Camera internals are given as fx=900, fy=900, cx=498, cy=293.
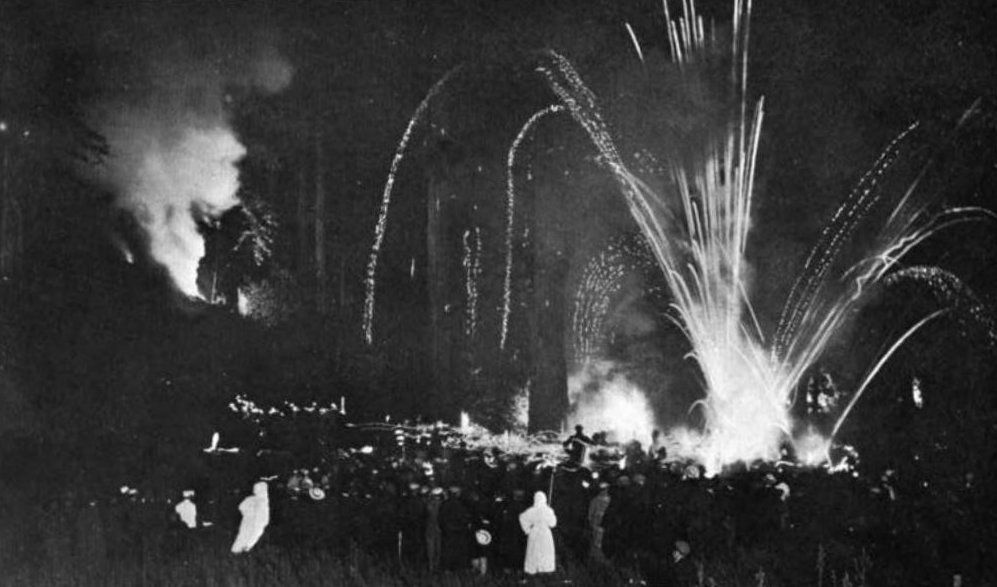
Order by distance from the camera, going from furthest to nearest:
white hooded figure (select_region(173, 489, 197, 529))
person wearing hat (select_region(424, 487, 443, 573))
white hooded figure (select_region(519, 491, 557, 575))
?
1. white hooded figure (select_region(173, 489, 197, 529))
2. person wearing hat (select_region(424, 487, 443, 573))
3. white hooded figure (select_region(519, 491, 557, 575))

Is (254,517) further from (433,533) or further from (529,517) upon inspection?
(529,517)

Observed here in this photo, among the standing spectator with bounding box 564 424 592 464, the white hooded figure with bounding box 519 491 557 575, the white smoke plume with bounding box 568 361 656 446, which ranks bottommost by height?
the white hooded figure with bounding box 519 491 557 575

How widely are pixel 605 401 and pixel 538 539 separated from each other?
139 ft

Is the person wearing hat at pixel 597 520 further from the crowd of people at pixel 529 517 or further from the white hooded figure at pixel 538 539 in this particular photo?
the white hooded figure at pixel 538 539

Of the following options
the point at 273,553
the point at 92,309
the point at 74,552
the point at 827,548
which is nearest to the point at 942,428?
the point at 827,548

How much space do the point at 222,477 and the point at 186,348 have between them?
50.7ft

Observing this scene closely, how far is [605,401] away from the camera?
5344 centimetres

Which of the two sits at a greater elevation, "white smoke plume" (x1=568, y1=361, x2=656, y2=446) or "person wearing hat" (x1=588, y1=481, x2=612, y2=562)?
"white smoke plume" (x1=568, y1=361, x2=656, y2=446)

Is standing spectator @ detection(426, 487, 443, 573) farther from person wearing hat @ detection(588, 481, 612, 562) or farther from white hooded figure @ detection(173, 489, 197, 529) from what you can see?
white hooded figure @ detection(173, 489, 197, 529)

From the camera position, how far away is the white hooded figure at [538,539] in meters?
11.5

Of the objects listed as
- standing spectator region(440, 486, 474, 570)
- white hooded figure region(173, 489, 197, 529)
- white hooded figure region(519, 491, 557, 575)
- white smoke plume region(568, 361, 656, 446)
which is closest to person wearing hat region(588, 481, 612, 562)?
white hooded figure region(519, 491, 557, 575)

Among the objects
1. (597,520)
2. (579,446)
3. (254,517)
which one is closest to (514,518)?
(597,520)

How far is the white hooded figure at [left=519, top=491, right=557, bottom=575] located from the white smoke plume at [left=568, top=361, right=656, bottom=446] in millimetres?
40107

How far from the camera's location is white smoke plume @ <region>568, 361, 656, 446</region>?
51.7m
